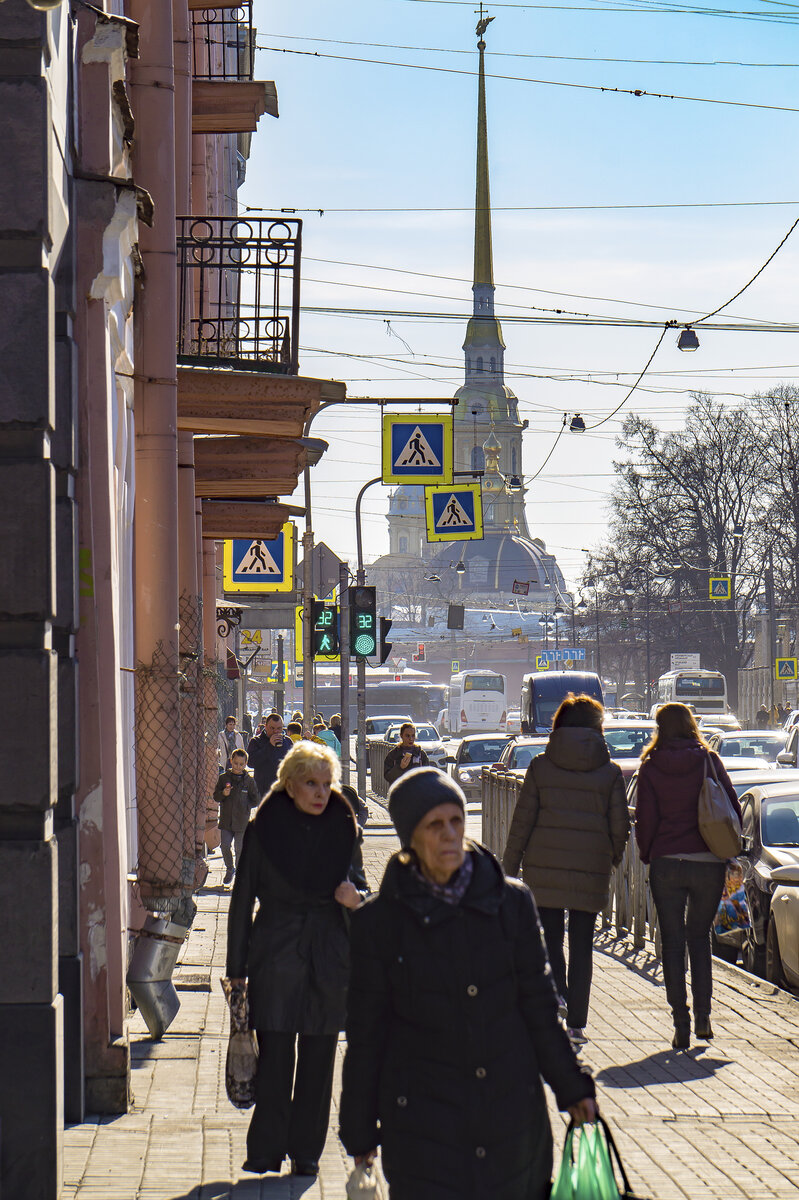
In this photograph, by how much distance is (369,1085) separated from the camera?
13.0 ft

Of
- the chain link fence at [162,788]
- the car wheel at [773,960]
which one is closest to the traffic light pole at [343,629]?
the car wheel at [773,960]

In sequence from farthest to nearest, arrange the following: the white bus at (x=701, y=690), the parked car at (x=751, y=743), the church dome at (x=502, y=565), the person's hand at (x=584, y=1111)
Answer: the church dome at (x=502, y=565) → the white bus at (x=701, y=690) → the parked car at (x=751, y=743) → the person's hand at (x=584, y=1111)

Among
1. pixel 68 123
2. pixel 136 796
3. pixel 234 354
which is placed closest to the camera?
pixel 68 123

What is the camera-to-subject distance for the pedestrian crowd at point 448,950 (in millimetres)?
3863

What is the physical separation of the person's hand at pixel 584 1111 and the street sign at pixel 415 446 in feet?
66.4

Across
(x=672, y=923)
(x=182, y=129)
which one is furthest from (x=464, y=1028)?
(x=182, y=129)

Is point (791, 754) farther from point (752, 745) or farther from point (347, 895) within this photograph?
point (347, 895)

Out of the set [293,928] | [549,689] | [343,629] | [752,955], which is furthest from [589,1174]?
[549,689]

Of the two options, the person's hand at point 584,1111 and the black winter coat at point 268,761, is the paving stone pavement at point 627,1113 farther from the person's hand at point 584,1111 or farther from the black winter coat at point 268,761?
the black winter coat at point 268,761

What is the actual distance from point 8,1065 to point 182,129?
10709 mm

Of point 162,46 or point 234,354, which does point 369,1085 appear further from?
point 234,354

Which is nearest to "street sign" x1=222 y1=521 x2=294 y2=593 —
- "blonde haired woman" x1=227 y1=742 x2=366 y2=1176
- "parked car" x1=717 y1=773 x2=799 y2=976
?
"parked car" x1=717 y1=773 x2=799 y2=976

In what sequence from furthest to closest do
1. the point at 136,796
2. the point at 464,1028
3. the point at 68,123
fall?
the point at 136,796
the point at 68,123
the point at 464,1028

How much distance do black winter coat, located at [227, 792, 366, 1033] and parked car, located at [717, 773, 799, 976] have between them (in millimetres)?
5718
